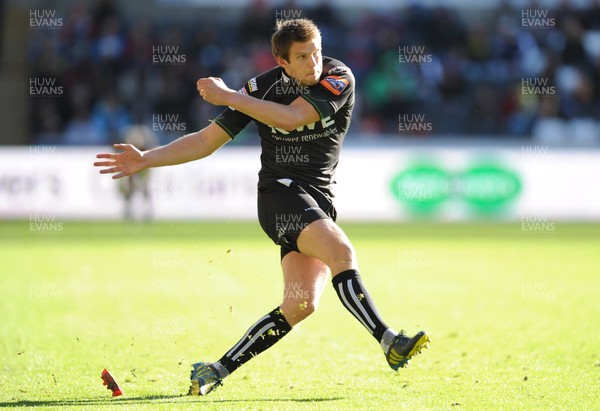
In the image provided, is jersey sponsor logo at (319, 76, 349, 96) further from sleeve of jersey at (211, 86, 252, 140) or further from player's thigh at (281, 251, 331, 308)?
player's thigh at (281, 251, 331, 308)

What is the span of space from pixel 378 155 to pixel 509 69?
550 cm

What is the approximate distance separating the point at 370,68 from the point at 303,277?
19.7m

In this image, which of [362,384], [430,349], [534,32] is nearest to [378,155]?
[534,32]

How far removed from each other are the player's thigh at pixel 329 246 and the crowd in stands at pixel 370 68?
17.7 metres

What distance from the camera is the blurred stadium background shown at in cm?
2167

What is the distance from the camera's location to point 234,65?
989 inches

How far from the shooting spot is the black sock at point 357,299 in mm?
5836

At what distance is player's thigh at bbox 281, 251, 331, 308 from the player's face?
1133mm

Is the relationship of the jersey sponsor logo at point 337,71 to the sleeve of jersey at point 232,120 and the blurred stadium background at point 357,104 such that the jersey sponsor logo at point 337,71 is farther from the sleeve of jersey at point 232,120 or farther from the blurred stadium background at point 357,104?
the blurred stadium background at point 357,104

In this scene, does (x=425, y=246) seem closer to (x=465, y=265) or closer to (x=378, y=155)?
(x=465, y=265)
